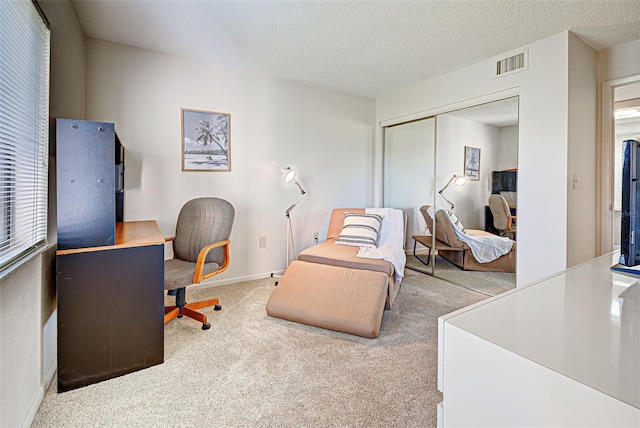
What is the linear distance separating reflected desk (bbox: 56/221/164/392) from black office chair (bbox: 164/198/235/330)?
49 centimetres

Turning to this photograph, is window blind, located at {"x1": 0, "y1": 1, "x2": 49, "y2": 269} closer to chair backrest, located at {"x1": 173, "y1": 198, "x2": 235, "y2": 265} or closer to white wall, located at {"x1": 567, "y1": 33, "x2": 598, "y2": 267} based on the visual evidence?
chair backrest, located at {"x1": 173, "y1": 198, "x2": 235, "y2": 265}

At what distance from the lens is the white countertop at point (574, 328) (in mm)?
549

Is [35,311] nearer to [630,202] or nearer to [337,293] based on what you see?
[337,293]

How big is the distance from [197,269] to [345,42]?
2368mm

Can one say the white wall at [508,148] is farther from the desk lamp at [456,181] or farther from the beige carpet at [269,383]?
the beige carpet at [269,383]

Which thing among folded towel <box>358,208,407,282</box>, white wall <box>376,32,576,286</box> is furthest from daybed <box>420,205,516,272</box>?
folded towel <box>358,208,407,282</box>

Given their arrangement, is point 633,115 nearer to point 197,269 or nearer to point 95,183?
point 197,269

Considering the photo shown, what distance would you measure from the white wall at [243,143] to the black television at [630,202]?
318 cm

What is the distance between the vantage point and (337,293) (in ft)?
8.21

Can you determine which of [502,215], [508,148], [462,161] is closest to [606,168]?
[508,148]

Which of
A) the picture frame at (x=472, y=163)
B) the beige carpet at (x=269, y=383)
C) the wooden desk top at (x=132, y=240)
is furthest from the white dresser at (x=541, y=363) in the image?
the picture frame at (x=472, y=163)

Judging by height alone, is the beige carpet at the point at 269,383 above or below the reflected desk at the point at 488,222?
below

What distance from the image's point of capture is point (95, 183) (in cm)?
177

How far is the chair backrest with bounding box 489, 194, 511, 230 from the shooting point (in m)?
3.23
